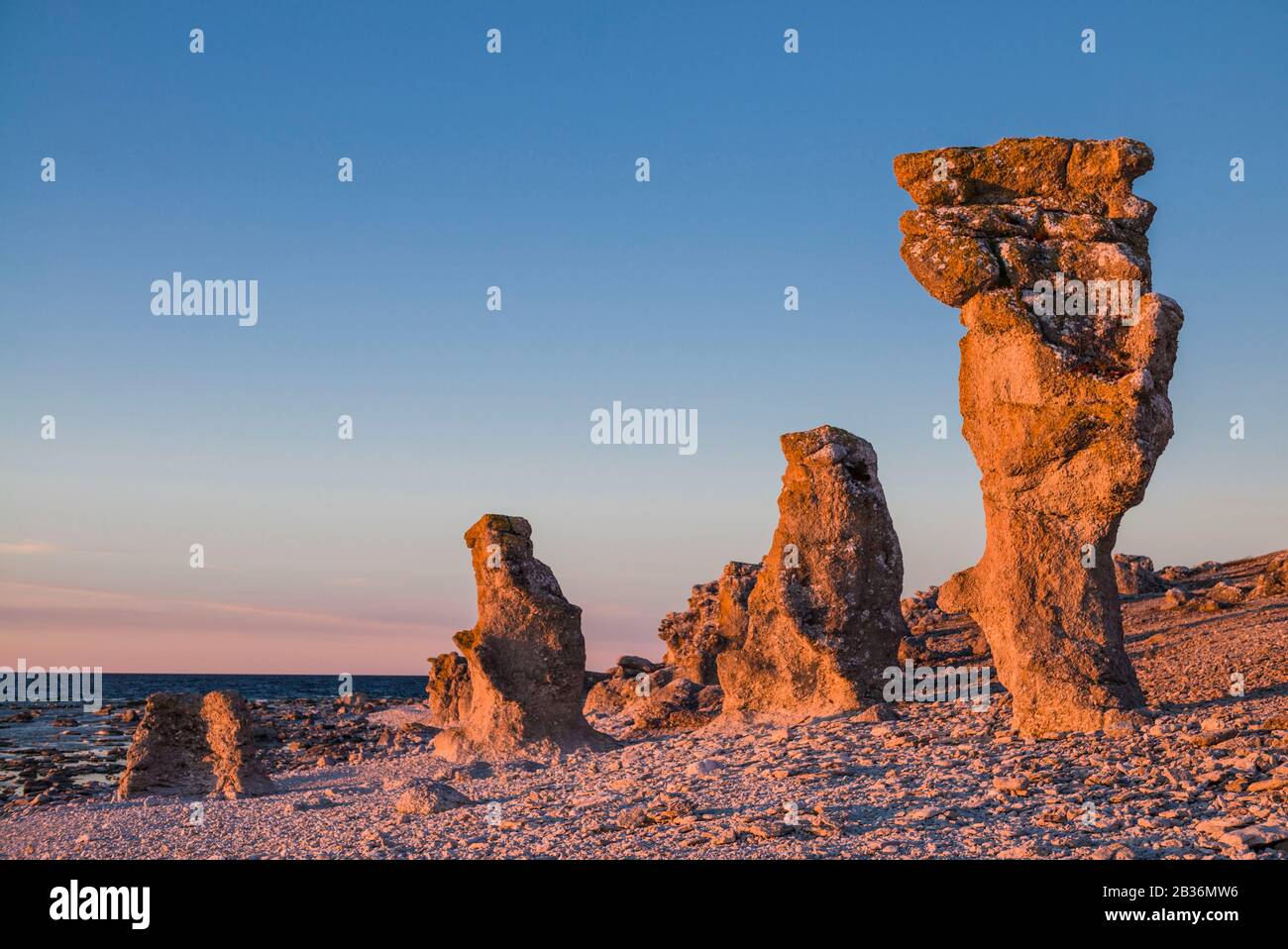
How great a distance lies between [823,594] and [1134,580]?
836 inches

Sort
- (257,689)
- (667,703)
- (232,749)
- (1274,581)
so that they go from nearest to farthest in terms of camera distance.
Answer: (232,749)
(667,703)
(1274,581)
(257,689)

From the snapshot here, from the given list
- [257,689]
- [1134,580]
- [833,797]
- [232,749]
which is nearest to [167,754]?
[232,749]

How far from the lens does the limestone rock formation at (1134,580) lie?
3994cm

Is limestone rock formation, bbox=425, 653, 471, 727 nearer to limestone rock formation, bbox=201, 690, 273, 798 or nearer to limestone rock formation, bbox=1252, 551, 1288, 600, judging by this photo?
limestone rock formation, bbox=201, 690, 273, 798

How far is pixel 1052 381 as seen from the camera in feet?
62.2

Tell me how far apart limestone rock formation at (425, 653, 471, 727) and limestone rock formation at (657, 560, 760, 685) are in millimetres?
6957

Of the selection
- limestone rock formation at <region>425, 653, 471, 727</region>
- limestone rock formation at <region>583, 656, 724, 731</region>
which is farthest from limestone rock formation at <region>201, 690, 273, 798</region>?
limestone rock formation at <region>425, 653, 471, 727</region>

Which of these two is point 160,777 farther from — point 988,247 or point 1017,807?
point 988,247

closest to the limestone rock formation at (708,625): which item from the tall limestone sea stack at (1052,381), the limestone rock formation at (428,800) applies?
the tall limestone sea stack at (1052,381)

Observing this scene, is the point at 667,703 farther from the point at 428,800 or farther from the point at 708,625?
the point at 428,800

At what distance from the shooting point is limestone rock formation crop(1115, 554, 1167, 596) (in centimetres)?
3994

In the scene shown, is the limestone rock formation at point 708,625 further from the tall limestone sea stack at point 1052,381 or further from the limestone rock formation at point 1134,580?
the limestone rock formation at point 1134,580
